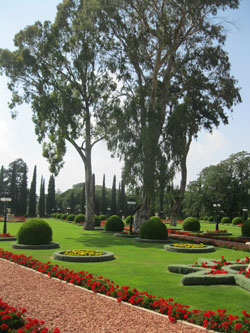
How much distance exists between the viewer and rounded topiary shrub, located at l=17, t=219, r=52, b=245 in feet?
49.4

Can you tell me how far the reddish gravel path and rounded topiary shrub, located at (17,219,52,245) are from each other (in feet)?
21.4

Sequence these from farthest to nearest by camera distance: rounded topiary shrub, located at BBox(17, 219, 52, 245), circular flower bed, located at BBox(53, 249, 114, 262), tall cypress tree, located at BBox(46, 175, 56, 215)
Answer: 1. tall cypress tree, located at BBox(46, 175, 56, 215)
2. rounded topiary shrub, located at BBox(17, 219, 52, 245)
3. circular flower bed, located at BBox(53, 249, 114, 262)

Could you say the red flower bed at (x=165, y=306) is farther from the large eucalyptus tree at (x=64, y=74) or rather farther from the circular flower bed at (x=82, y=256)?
the large eucalyptus tree at (x=64, y=74)

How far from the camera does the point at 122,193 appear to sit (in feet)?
206

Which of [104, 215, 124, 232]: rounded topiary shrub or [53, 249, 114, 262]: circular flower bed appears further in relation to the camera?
[104, 215, 124, 232]: rounded topiary shrub

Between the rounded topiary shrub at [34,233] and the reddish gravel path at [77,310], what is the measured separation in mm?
6528

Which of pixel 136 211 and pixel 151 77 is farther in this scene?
pixel 151 77

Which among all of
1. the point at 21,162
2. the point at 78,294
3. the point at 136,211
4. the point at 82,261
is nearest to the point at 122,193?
the point at 21,162

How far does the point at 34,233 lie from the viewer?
49.4 feet

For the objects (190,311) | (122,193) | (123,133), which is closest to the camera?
(190,311)

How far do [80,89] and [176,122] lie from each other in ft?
31.6

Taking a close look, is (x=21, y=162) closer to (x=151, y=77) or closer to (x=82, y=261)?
(x=151, y=77)

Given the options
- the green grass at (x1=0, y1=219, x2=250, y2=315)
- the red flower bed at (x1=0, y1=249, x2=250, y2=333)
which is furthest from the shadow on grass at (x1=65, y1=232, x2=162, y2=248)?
the red flower bed at (x1=0, y1=249, x2=250, y2=333)

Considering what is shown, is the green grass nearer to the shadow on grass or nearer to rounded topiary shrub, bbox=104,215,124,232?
the shadow on grass
